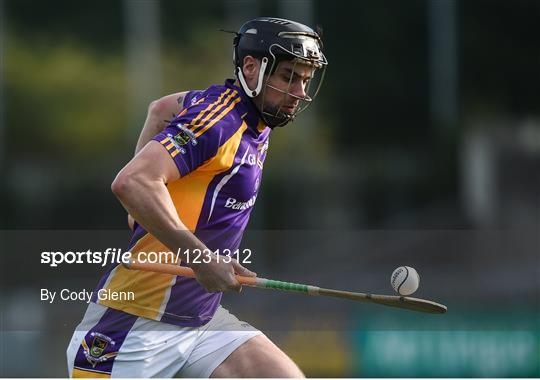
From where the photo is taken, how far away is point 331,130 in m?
15.9

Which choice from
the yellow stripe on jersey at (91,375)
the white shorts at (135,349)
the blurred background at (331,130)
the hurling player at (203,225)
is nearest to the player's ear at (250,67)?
the hurling player at (203,225)

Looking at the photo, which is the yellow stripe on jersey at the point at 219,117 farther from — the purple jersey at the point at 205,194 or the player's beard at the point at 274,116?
the player's beard at the point at 274,116

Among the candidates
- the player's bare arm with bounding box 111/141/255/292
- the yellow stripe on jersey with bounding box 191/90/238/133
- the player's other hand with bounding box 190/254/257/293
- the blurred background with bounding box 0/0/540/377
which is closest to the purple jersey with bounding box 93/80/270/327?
the yellow stripe on jersey with bounding box 191/90/238/133

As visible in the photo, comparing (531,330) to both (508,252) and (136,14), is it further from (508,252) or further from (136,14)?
(136,14)

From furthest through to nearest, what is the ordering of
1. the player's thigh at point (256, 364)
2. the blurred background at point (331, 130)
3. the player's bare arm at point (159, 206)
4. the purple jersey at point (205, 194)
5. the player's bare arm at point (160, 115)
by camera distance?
the blurred background at point (331, 130)
the player's bare arm at point (160, 115)
the player's thigh at point (256, 364)
the purple jersey at point (205, 194)
the player's bare arm at point (159, 206)

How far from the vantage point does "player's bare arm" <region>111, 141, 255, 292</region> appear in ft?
11.1

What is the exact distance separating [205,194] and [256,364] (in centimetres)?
65

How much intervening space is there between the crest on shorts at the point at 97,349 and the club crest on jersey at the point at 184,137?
750 mm

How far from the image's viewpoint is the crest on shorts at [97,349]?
366 cm

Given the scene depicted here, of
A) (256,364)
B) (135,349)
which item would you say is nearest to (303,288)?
(256,364)

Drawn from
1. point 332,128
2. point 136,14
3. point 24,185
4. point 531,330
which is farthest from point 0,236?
point 531,330

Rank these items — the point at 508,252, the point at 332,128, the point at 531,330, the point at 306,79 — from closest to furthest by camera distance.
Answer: the point at 306,79 → the point at 531,330 → the point at 508,252 → the point at 332,128

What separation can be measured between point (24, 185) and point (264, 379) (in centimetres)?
1334

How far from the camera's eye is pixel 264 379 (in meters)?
3.78
